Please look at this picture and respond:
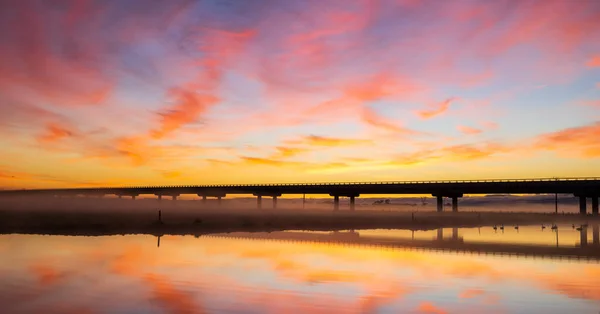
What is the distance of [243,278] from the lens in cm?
2448

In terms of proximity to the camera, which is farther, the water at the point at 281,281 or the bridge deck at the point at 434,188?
the bridge deck at the point at 434,188

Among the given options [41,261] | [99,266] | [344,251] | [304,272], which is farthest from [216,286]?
[344,251]

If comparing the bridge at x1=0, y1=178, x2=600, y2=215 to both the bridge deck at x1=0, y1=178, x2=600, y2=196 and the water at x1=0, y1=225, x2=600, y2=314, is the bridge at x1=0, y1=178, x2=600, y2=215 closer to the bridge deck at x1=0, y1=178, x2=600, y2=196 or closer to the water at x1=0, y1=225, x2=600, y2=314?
the bridge deck at x1=0, y1=178, x2=600, y2=196

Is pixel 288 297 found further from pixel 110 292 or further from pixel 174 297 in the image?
pixel 110 292

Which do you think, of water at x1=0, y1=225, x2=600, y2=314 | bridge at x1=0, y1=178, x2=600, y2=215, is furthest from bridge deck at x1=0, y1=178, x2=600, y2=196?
water at x1=0, y1=225, x2=600, y2=314

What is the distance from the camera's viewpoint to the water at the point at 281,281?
18156 millimetres

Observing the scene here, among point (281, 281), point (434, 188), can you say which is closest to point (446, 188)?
point (434, 188)

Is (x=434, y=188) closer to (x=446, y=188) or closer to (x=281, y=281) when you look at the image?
(x=446, y=188)

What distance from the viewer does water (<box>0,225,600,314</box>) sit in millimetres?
18156

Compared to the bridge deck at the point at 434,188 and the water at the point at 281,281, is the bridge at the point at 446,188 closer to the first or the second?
the bridge deck at the point at 434,188

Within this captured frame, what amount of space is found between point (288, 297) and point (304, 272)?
745 centimetres

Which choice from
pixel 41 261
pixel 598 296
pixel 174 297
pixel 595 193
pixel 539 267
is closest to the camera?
pixel 174 297

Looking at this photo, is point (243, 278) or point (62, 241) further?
point (62, 241)

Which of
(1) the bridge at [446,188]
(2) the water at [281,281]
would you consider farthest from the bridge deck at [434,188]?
(2) the water at [281,281]
